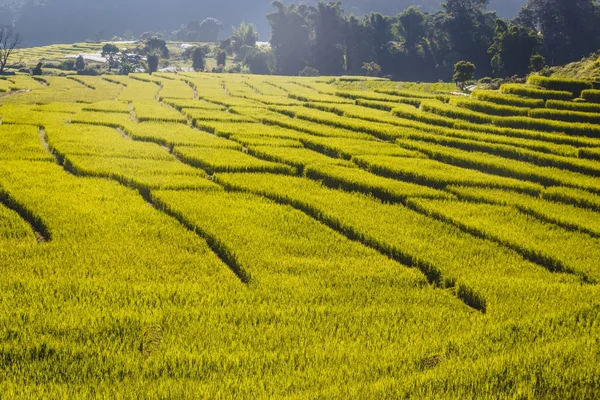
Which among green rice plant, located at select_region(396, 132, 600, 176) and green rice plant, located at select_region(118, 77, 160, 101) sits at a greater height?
green rice plant, located at select_region(118, 77, 160, 101)

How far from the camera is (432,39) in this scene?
62.5 metres

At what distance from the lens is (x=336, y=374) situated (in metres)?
4.83

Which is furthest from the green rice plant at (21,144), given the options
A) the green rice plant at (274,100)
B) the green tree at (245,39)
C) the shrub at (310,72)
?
the green tree at (245,39)

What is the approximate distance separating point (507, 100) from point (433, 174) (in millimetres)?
11973

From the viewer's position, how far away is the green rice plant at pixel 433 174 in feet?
42.8

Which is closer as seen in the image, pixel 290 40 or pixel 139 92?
pixel 139 92

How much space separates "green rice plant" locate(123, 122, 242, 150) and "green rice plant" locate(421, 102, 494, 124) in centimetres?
1102

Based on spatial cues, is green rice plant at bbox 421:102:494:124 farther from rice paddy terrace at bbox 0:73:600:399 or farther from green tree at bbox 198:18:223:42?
green tree at bbox 198:18:223:42

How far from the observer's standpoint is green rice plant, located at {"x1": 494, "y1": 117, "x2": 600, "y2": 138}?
1898cm

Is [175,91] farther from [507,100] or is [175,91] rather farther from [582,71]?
[582,71]

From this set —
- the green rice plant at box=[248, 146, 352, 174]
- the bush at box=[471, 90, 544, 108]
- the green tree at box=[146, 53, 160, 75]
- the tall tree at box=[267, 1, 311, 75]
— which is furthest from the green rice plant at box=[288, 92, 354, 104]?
the tall tree at box=[267, 1, 311, 75]

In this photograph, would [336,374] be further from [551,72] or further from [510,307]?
[551,72]

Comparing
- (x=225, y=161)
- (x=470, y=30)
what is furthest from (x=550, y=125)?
(x=470, y=30)

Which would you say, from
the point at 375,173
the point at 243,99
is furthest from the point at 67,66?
the point at 375,173
